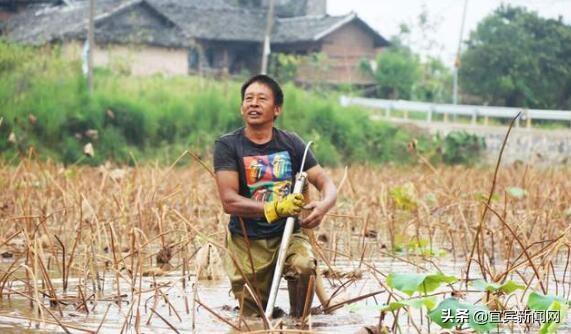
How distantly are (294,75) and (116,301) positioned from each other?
28979 mm

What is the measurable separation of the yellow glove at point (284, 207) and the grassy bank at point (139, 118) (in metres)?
14.1

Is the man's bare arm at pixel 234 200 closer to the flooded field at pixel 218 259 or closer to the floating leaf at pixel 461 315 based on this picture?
the flooded field at pixel 218 259

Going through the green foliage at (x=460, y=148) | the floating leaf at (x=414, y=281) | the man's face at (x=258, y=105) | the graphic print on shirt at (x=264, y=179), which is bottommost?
the green foliage at (x=460, y=148)

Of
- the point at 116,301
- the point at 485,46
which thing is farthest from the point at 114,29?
the point at 116,301

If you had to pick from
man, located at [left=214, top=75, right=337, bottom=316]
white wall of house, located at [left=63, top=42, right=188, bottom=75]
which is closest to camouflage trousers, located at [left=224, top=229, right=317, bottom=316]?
man, located at [left=214, top=75, right=337, bottom=316]

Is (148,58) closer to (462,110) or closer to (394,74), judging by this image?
(394,74)

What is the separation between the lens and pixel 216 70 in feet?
121

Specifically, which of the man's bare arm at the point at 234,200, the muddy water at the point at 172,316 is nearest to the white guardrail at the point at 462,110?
the muddy water at the point at 172,316

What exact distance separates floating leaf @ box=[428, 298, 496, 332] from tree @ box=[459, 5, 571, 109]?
27671 mm

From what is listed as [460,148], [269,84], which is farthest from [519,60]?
[269,84]

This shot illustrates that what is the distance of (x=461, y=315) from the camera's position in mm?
3926

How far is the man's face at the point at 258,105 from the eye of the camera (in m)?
5.11

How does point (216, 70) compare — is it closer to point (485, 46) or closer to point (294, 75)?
point (294, 75)

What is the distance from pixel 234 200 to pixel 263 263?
36 centimetres
